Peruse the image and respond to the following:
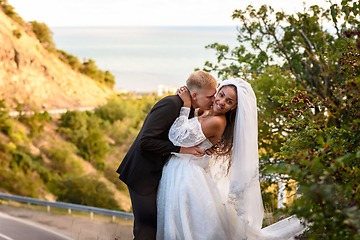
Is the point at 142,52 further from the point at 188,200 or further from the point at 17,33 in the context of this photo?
the point at 188,200

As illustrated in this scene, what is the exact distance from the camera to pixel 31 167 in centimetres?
1991

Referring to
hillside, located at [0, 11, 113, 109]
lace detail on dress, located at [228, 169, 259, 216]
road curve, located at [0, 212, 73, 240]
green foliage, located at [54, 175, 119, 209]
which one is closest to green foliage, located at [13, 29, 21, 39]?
hillside, located at [0, 11, 113, 109]

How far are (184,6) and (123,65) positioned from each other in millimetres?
14491

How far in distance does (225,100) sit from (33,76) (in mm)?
27586

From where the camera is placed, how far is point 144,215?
253 centimetres

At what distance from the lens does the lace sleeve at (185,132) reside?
2410 millimetres

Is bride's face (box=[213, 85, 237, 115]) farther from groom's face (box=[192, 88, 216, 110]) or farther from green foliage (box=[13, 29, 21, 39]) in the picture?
green foliage (box=[13, 29, 21, 39])

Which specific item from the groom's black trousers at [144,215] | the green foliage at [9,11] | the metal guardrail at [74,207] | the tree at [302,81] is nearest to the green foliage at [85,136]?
the green foliage at [9,11]

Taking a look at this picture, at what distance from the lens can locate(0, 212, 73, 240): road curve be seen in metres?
8.98

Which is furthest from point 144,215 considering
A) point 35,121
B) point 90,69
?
point 90,69

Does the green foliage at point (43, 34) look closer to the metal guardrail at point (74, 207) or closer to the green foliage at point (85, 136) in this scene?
the green foliage at point (85, 136)

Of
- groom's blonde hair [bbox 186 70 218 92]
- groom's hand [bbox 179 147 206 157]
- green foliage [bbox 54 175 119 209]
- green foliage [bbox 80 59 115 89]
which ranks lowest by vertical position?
green foliage [bbox 54 175 119 209]

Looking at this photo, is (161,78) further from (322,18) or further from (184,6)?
(322,18)

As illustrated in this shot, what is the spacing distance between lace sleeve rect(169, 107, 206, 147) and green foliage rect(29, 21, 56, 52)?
100ft
